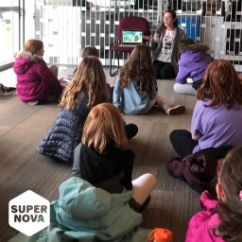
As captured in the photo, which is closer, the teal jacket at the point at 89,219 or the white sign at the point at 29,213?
the teal jacket at the point at 89,219

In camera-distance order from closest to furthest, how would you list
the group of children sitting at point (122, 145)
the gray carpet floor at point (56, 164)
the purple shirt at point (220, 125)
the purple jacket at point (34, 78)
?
the group of children sitting at point (122, 145)
the gray carpet floor at point (56, 164)
the purple shirt at point (220, 125)
the purple jacket at point (34, 78)

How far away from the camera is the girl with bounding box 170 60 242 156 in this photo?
287 centimetres

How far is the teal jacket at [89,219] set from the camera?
2.05 meters

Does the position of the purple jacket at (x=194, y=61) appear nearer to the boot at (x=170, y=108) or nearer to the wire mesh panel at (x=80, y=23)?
the boot at (x=170, y=108)

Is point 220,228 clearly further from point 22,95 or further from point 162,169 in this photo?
point 22,95

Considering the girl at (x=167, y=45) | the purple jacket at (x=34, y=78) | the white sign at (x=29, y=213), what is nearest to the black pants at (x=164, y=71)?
the girl at (x=167, y=45)

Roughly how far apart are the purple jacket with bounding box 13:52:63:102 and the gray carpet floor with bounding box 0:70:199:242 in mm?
137

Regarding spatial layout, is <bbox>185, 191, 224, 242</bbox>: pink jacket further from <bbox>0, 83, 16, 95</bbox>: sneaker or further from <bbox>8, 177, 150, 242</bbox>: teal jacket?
<bbox>0, 83, 16, 95</bbox>: sneaker

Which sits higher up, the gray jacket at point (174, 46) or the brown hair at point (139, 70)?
the gray jacket at point (174, 46)

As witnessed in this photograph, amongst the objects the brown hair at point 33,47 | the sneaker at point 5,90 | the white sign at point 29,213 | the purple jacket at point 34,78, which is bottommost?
the white sign at point 29,213

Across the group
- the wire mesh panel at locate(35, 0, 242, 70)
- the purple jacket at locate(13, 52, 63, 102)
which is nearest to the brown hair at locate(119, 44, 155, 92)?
the purple jacket at locate(13, 52, 63, 102)

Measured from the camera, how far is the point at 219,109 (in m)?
2.90

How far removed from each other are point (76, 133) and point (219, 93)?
1046mm

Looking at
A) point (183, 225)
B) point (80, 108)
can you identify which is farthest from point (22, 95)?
point (183, 225)
